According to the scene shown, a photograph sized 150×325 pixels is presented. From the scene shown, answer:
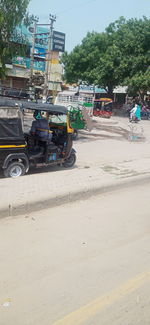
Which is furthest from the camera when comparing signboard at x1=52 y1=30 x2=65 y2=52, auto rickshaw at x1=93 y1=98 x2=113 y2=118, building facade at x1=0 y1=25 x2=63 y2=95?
signboard at x1=52 y1=30 x2=65 y2=52

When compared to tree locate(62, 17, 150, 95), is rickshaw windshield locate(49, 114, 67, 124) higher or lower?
lower

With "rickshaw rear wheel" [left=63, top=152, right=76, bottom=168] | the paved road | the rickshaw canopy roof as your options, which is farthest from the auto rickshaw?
the paved road

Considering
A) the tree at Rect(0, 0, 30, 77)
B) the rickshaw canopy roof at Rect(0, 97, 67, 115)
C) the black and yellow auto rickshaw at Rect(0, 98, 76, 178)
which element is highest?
the tree at Rect(0, 0, 30, 77)

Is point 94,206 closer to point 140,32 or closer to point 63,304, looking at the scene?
point 63,304

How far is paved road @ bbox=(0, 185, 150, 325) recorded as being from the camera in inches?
119

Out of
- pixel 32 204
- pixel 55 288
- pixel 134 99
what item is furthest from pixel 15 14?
pixel 134 99

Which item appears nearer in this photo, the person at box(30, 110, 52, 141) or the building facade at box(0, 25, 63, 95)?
the person at box(30, 110, 52, 141)

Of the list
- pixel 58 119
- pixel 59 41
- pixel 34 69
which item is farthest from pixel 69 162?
pixel 34 69

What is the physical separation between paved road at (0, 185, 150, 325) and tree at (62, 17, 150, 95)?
26.5 m

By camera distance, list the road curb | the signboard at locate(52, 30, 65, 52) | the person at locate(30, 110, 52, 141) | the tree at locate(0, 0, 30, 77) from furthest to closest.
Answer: the signboard at locate(52, 30, 65, 52) < the tree at locate(0, 0, 30, 77) < the person at locate(30, 110, 52, 141) < the road curb

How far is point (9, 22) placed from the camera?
30.7ft

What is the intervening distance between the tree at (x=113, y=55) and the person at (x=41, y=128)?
23.5m

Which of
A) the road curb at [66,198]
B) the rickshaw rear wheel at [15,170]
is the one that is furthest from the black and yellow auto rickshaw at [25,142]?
the road curb at [66,198]

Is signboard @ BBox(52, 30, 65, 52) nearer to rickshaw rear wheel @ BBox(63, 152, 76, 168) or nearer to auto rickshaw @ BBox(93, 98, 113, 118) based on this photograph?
auto rickshaw @ BBox(93, 98, 113, 118)
